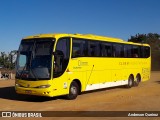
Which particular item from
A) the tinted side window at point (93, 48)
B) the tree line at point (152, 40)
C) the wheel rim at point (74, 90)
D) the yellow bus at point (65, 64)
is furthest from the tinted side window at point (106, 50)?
the tree line at point (152, 40)

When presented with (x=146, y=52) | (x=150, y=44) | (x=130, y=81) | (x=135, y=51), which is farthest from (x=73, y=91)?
(x=150, y=44)

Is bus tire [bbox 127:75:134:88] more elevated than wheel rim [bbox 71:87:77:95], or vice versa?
wheel rim [bbox 71:87:77:95]

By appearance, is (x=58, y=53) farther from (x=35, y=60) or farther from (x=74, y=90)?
(x=74, y=90)

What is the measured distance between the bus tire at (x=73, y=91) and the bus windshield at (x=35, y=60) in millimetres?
1797

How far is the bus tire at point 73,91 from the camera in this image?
16891 millimetres

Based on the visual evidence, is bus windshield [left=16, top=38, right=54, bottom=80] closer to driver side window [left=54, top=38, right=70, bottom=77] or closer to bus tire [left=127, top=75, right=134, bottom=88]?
driver side window [left=54, top=38, right=70, bottom=77]

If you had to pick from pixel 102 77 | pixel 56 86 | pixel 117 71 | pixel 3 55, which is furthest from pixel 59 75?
pixel 3 55

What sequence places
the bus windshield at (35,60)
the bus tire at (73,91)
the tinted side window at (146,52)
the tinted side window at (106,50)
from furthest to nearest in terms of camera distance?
the tinted side window at (146,52), the tinted side window at (106,50), the bus tire at (73,91), the bus windshield at (35,60)

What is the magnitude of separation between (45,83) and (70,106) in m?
1.86

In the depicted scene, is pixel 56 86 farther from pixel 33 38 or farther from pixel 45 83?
pixel 33 38

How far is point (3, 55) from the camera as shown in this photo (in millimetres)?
70312

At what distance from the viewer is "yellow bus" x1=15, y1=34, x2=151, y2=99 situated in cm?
1575

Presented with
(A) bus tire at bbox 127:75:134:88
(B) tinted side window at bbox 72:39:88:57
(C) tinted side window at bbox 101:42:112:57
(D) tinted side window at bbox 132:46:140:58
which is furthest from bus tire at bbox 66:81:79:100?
(D) tinted side window at bbox 132:46:140:58

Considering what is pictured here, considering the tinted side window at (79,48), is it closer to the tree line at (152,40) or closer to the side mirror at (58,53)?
the side mirror at (58,53)
